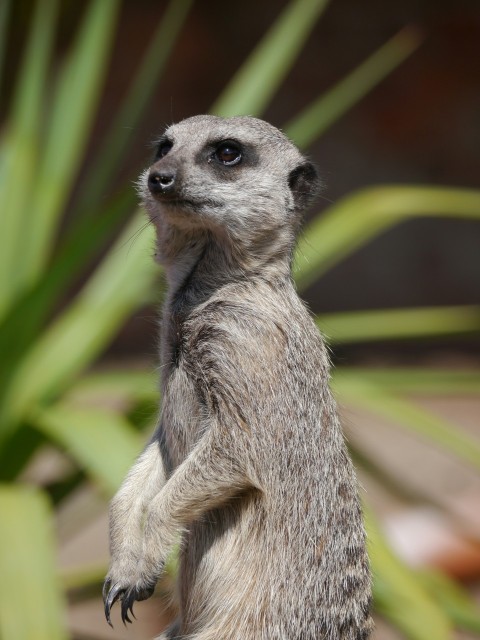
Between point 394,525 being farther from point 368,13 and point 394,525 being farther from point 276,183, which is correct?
point 368,13

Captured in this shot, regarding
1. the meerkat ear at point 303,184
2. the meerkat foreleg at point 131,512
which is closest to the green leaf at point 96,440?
the meerkat foreleg at point 131,512

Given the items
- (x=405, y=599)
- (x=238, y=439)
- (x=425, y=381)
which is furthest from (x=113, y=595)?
(x=425, y=381)

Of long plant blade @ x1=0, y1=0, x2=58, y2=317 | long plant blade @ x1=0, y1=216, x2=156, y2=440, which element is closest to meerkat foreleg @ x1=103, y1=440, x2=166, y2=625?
long plant blade @ x1=0, y1=216, x2=156, y2=440

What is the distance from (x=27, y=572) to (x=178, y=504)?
20.8 inches

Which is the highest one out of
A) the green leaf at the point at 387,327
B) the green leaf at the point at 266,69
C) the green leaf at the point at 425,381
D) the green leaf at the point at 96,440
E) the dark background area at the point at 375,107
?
the dark background area at the point at 375,107

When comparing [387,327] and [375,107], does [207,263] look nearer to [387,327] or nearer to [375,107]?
[387,327]

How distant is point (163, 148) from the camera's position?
155 cm

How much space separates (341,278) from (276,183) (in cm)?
526

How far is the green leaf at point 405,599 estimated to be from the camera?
2.09 metres

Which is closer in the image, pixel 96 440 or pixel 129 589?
pixel 129 589

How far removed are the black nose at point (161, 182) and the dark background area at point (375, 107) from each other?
16.2 feet

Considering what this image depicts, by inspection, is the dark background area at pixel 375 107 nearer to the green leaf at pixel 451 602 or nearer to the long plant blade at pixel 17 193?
the long plant blade at pixel 17 193

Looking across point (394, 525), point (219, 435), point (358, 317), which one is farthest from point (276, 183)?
point (394, 525)

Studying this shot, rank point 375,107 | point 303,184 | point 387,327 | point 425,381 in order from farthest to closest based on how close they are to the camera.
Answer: point 375,107
point 387,327
point 425,381
point 303,184
